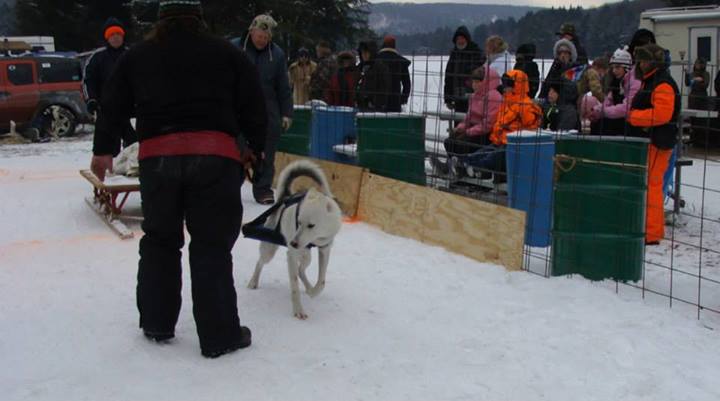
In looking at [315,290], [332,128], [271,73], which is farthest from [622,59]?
[315,290]

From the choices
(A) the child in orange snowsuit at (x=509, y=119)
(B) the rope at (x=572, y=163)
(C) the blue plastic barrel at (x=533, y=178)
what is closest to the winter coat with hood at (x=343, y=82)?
(A) the child in orange snowsuit at (x=509, y=119)

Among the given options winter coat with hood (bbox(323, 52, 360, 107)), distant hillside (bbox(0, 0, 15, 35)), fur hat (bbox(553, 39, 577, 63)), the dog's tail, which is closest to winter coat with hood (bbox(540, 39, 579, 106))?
fur hat (bbox(553, 39, 577, 63))

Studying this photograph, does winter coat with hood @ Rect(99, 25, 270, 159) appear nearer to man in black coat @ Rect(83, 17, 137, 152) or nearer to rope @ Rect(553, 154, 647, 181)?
rope @ Rect(553, 154, 647, 181)

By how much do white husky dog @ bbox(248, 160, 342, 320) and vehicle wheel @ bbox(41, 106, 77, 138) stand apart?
14.3 m

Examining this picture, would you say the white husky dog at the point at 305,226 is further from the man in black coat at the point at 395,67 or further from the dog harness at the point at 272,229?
the man in black coat at the point at 395,67

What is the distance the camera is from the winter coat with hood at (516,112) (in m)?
7.90

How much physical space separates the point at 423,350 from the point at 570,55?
627 cm

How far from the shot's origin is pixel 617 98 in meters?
7.87

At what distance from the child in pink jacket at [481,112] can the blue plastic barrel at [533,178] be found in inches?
59.4

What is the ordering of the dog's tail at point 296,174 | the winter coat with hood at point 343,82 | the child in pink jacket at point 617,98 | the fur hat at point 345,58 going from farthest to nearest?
the fur hat at point 345,58, the winter coat with hood at point 343,82, the child in pink jacket at point 617,98, the dog's tail at point 296,174

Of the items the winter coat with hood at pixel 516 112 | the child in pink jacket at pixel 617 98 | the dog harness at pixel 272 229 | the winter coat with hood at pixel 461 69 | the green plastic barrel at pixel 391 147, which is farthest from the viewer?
the winter coat with hood at pixel 461 69

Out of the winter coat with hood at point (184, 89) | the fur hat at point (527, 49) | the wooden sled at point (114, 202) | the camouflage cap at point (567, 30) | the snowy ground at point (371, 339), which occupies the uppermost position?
the camouflage cap at point (567, 30)

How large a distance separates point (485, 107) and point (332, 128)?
195cm

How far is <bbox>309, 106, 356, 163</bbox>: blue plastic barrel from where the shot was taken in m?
9.38
